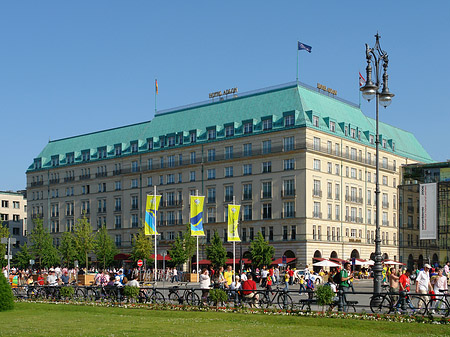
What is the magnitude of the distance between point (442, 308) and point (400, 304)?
1.67m

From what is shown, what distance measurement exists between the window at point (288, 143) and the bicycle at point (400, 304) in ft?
191

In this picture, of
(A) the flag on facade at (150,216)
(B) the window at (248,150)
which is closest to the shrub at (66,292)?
(A) the flag on facade at (150,216)

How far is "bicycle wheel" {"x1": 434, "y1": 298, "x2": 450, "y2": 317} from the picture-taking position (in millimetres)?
24000

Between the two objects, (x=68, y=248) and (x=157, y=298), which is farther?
(x=68, y=248)

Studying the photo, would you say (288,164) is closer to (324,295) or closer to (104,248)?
(104,248)

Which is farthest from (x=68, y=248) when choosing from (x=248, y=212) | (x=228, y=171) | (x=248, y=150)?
(x=248, y=150)

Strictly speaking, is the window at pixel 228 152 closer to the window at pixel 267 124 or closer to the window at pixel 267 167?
the window at pixel 267 167

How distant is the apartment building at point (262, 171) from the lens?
84438 mm

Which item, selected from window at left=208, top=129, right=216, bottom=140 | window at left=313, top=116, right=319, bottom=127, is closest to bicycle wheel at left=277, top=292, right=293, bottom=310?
window at left=313, top=116, right=319, bottom=127

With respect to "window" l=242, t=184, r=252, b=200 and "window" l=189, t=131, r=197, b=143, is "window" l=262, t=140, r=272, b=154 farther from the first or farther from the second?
"window" l=189, t=131, r=197, b=143

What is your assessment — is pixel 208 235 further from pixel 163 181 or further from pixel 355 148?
pixel 355 148

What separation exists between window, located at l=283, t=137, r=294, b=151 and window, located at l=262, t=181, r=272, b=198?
4811 millimetres

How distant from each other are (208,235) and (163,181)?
1155 centimetres

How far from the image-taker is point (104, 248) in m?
96.2
